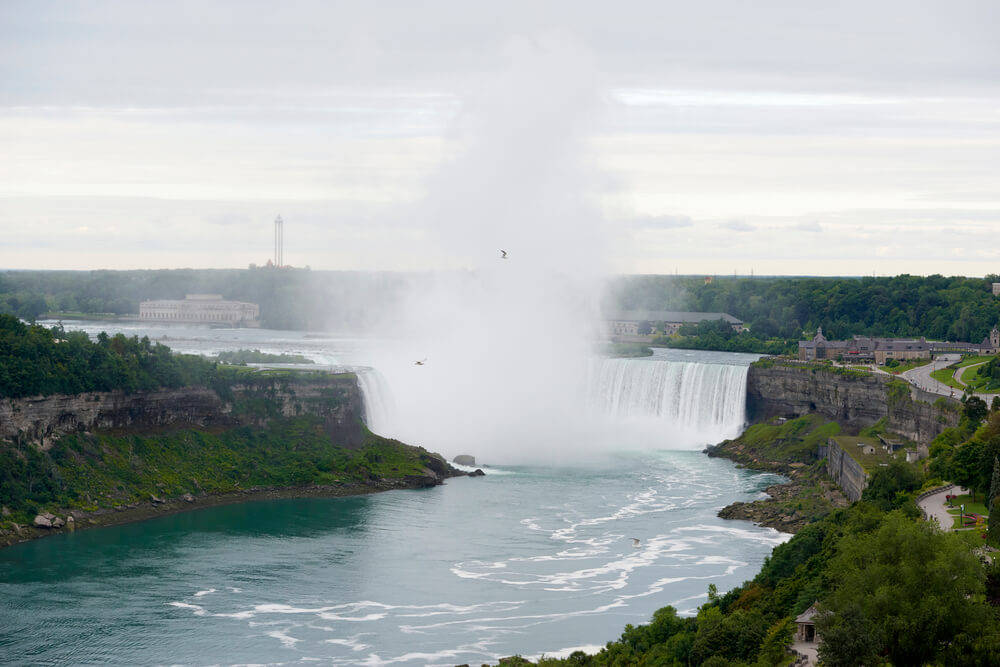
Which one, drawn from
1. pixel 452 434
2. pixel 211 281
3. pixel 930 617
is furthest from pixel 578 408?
pixel 211 281

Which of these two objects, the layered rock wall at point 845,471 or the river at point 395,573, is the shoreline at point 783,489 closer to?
the layered rock wall at point 845,471

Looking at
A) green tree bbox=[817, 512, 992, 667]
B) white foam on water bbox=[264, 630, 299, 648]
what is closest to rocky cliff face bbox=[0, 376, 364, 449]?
white foam on water bbox=[264, 630, 299, 648]

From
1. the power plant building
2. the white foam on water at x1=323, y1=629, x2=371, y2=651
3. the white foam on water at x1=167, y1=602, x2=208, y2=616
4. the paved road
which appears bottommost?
the white foam on water at x1=167, y1=602, x2=208, y2=616

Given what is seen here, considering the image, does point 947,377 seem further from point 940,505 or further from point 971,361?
point 940,505

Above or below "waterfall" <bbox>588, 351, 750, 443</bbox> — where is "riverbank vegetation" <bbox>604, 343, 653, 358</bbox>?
above

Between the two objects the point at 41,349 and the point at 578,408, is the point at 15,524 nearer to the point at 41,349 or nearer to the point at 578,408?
the point at 41,349

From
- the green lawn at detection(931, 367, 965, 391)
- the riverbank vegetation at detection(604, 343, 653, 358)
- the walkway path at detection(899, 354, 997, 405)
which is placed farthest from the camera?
the riverbank vegetation at detection(604, 343, 653, 358)

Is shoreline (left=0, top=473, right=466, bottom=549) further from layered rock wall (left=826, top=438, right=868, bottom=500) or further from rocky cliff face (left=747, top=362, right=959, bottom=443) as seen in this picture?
rocky cliff face (left=747, top=362, right=959, bottom=443)
